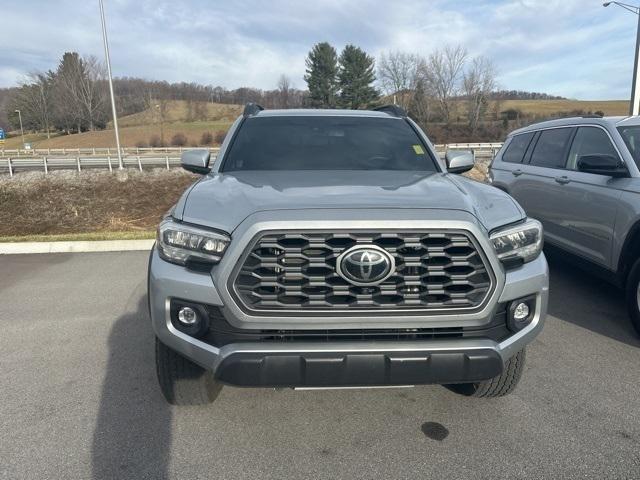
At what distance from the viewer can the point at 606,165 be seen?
4.33 meters

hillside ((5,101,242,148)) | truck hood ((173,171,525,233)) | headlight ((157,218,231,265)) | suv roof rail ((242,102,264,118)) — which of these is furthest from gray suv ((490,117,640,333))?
hillside ((5,101,242,148))

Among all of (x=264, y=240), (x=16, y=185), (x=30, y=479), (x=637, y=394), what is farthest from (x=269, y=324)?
(x=16, y=185)

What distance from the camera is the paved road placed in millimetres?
2479

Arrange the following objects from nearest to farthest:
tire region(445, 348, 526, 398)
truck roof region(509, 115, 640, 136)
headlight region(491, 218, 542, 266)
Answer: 1. headlight region(491, 218, 542, 266)
2. tire region(445, 348, 526, 398)
3. truck roof region(509, 115, 640, 136)

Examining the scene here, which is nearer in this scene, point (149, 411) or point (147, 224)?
point (149, 411)

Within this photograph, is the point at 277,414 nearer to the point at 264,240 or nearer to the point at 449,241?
the point at 264,240

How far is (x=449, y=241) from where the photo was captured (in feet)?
7.82

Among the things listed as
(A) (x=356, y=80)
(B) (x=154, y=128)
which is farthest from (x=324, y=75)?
(B) (x=154, y=128)

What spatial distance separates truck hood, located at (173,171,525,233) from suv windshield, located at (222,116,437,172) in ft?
1.35

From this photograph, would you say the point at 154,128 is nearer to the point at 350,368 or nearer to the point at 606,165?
the point at 606,165

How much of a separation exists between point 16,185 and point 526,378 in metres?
17.9

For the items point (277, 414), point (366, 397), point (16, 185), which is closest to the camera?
point (277, 414)

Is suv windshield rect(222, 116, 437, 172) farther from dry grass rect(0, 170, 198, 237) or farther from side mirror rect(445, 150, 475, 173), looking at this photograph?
dry grass rect(0, 170, 198, 237)

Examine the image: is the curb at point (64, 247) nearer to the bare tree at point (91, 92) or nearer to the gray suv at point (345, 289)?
the gray suv at point (345, 289)
